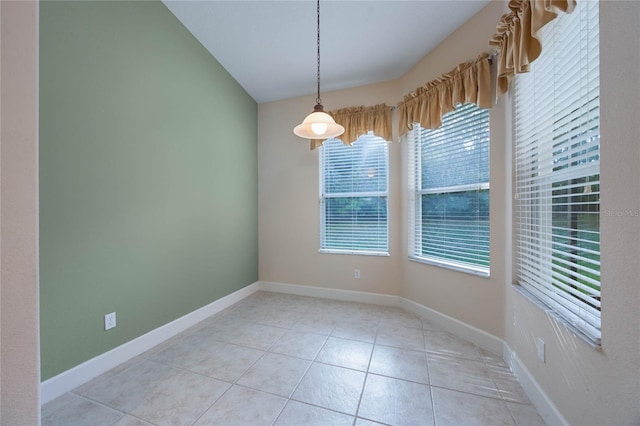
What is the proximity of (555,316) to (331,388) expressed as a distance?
1.37 metres

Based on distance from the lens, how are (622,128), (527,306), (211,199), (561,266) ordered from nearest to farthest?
(622,128) < (561,266) < (527,306) < (211,199)

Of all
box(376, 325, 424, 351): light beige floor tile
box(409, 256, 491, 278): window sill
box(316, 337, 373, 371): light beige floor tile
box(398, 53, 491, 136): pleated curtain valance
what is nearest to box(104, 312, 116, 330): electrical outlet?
box(316, 337, 373, 371): light beige floor tile

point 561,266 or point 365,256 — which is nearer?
point 561,266

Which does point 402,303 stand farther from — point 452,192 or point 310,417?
point 310,417

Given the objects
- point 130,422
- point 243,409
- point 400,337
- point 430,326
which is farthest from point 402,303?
point 130,422

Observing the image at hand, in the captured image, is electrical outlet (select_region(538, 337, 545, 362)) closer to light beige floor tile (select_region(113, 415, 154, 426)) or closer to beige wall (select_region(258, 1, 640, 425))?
beige wall (select_region(258, 1, 640, 425))

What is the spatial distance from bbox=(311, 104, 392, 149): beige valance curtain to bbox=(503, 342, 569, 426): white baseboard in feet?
7.72

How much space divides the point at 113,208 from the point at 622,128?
2.92 m

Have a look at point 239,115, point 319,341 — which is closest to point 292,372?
point 319,341

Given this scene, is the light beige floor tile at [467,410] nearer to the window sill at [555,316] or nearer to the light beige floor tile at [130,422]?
the window sill at [555,316]

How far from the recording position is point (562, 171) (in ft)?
4.56

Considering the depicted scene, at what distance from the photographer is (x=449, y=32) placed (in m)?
2.32

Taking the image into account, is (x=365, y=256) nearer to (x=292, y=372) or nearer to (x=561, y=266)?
(x=292, y=372)

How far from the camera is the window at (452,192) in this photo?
2.21 metres
